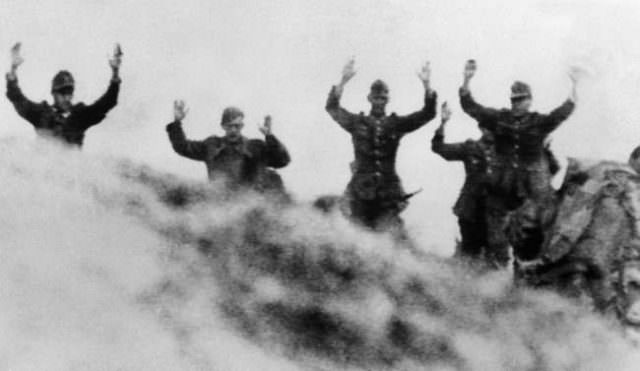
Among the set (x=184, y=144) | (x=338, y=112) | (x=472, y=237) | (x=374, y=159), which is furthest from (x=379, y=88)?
(x=184, y=144)

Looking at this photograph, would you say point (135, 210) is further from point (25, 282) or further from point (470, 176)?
point (470, 176)

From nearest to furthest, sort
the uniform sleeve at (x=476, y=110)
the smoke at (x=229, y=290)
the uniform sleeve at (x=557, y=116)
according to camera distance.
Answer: the smoke at (x=229, y=290) < the uniform sleeve at (x=557, y=116) < the uniform sleeve at (x=476, y=110)

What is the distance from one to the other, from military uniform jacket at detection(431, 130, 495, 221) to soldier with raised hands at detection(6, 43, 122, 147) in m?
6.11

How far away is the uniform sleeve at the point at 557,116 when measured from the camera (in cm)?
2594

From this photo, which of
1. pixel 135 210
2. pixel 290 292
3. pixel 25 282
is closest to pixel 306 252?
pixel 290 292

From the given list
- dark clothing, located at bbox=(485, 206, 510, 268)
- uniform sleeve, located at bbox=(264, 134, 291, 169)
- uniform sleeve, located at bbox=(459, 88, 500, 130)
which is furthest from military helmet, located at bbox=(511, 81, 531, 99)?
uniform sleeve, located at bbox=(264, 134, 291, 169)

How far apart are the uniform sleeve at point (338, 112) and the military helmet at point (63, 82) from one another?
15.9 feet

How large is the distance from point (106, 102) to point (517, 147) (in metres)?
7.65

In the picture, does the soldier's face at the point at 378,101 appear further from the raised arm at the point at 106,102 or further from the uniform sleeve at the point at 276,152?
the raised arm at the point at 106,102

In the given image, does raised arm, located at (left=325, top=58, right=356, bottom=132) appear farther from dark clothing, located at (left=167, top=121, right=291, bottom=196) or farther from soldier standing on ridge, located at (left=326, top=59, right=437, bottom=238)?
dark clothing, located at (left=167, top=121, right=291, bottom=196)

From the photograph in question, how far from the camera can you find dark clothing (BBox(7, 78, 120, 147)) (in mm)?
26656

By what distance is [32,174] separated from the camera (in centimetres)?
2528

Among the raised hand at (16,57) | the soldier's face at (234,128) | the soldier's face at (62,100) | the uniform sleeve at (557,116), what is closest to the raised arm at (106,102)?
the soldier's face at (62,100)

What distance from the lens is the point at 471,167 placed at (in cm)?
2708
